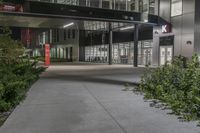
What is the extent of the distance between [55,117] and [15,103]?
1.88 metres

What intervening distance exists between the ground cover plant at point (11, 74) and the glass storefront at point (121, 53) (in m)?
18.9

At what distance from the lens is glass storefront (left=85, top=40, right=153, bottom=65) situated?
35.8 meters

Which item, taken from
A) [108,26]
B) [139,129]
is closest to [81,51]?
→ [108,26]

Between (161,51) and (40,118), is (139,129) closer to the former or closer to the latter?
(40,118)

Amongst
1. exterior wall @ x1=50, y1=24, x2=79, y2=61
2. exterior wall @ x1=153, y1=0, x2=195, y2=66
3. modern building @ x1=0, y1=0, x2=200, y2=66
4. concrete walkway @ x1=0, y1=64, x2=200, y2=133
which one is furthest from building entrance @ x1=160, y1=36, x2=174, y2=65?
exterior wall @ x1=50, y1=24, x2=79, y2=61

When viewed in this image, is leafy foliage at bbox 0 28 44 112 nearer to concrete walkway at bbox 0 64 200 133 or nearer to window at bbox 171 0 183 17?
concrete walkway at bbox 0 64 200 133

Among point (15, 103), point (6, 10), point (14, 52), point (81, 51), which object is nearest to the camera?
point (15, 103)

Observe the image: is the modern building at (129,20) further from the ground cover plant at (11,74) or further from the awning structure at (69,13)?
the ground cover plant at (11,74)

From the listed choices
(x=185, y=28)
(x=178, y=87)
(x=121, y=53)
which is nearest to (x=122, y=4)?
(x=185, y=28)

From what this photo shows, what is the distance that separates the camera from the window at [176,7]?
2850 centimetres

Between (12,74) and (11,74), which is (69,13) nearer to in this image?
(12,74)

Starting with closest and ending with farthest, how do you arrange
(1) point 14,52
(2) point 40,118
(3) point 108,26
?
(2) point 40,118 → (1) point 14,52 → (3) point 108,26

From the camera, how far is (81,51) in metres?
54.4

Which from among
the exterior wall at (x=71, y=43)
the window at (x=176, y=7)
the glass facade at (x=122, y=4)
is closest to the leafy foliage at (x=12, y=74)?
the glass facade at (x=122, y=4)
